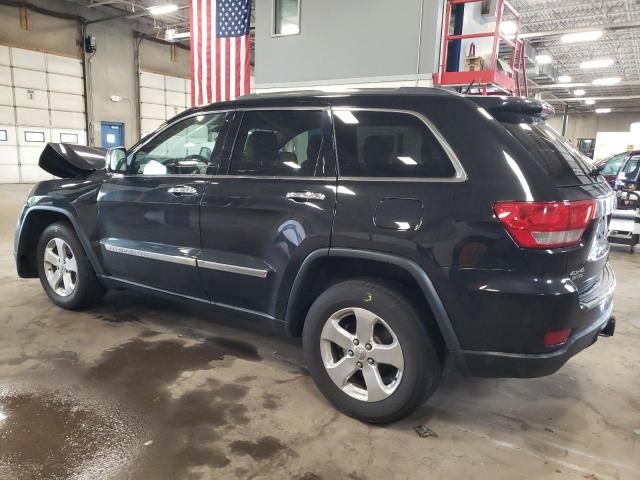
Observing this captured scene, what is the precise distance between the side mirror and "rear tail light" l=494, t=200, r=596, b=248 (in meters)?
2.69

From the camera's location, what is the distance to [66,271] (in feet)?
13.4

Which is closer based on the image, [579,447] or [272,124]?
[579,447]

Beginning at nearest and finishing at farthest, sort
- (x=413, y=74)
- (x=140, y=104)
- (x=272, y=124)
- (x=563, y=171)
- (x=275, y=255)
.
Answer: (x=563, y=171)
(x=275, y=255)
(x=272, y=124)
(x=413, y=74)
(x=140, y=104)

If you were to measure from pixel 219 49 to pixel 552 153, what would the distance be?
6.65 metres

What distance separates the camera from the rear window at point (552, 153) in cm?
225

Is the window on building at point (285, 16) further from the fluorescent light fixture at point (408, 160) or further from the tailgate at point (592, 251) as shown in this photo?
the tailgate at point (592, 251)

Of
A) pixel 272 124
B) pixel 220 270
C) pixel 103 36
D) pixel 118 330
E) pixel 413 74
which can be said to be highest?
pixel 103 36

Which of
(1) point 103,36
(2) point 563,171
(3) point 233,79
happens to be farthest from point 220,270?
(1) point 103,36

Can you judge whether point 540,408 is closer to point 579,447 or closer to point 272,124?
point 579,447

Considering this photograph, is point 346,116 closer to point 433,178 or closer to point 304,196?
point 304,196

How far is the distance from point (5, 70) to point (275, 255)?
1793 centimetres

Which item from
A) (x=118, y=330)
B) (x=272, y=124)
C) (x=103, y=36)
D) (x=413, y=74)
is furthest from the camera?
(x=103, y=36)

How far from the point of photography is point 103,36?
62.5ft

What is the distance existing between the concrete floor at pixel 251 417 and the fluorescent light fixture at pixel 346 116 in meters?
1.58
